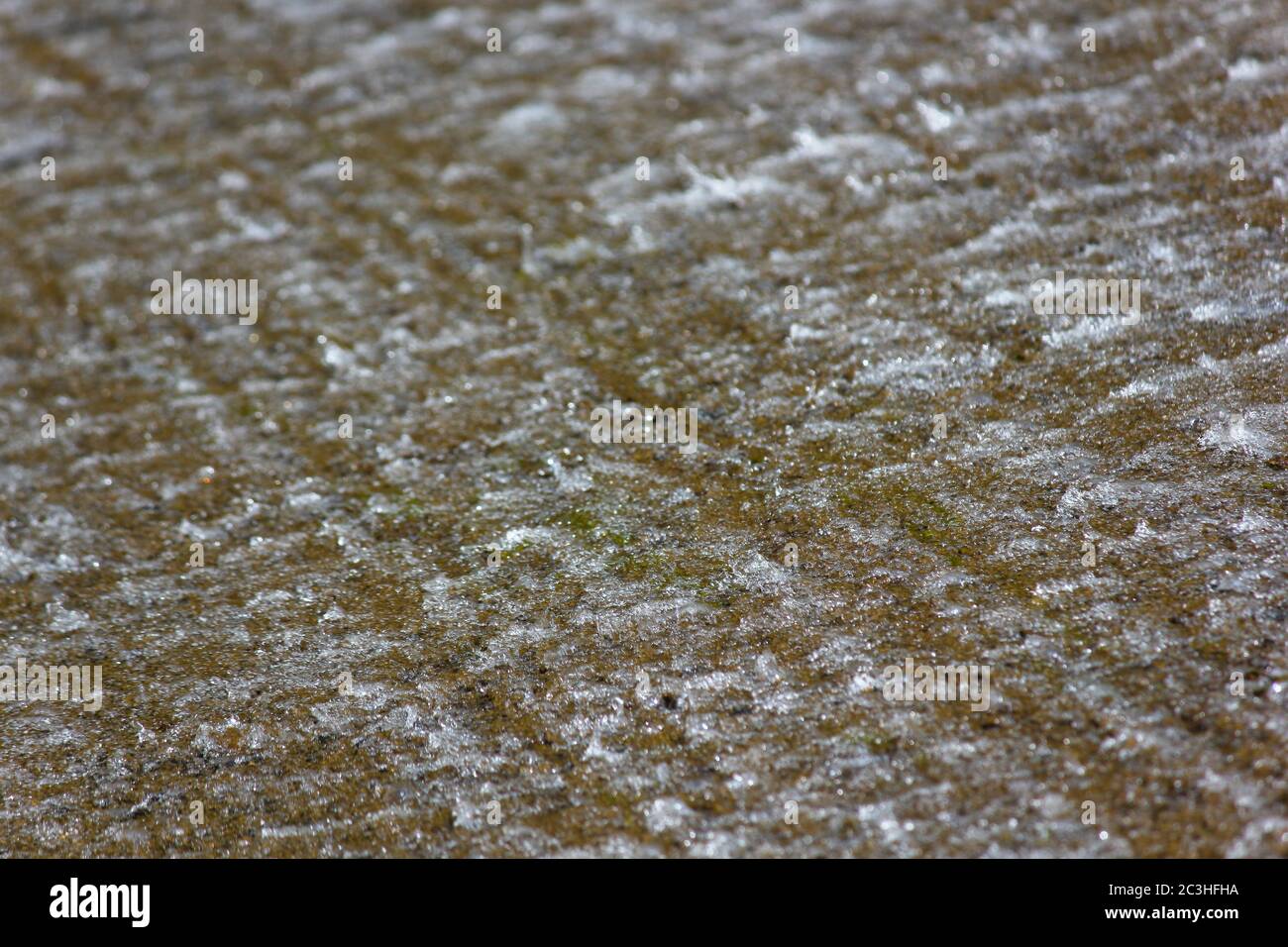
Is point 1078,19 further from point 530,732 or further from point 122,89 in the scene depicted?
point 122,89

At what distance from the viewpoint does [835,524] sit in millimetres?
2393

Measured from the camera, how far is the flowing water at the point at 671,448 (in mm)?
2018

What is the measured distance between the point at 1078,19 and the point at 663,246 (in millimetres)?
1707

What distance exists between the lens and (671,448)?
8.63ft

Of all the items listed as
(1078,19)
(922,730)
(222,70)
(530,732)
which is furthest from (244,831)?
(1078,19)

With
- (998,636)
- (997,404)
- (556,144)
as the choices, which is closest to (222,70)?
(556,144)

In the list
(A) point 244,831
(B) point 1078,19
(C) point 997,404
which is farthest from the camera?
(B) point 1078,19

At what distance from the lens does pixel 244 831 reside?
80.5 inches

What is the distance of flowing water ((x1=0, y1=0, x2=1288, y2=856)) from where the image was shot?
2.02 metres

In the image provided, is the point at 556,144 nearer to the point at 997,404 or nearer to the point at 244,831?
the point at 997,404
